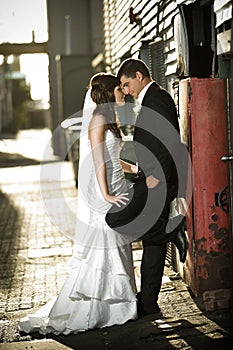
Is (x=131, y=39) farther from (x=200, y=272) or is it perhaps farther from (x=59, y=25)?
(x=59, y=25)

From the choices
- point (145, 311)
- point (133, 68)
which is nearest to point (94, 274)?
point (145, 311)

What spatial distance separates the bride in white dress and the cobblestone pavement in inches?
6.4

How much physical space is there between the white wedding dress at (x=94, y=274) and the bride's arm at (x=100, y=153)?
11 cm

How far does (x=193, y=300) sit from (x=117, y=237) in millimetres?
1025

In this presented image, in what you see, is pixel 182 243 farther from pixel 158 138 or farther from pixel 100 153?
pixel 100 153

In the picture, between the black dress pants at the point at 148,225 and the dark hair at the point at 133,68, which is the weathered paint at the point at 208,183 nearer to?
the black dress pants at the point at 148,225

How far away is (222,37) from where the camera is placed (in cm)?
625

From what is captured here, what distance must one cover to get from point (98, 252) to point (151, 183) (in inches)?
29.3

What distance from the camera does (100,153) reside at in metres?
6.51

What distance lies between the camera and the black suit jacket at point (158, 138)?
21.5 feet

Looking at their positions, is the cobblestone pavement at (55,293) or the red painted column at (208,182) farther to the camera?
the red painted column at (208,182)

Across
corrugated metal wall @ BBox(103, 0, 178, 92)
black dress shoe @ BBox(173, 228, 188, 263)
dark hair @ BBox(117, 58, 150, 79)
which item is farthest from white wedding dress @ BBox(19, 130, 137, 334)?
corrugated metal wall @ BBox(103, 0, 178, 92)

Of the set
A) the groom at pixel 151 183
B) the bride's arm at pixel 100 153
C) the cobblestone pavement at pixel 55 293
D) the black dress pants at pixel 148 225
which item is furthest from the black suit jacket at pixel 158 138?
the cobblestone pavement at pixel 55 293

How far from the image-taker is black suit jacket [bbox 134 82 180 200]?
21.5 ft
